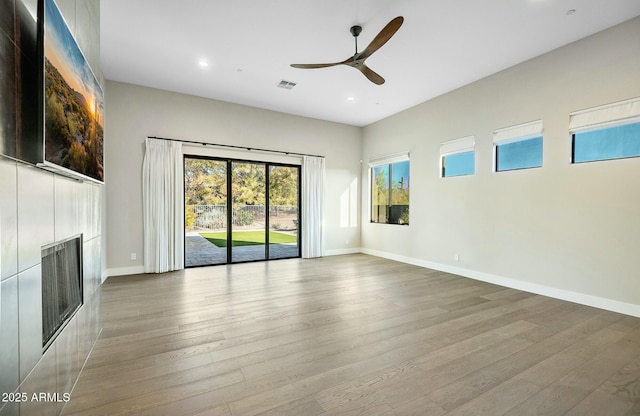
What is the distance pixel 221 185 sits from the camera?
19.3 ft

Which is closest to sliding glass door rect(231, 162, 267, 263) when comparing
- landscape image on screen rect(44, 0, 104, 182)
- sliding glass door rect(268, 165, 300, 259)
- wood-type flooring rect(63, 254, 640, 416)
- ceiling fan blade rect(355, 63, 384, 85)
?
sliding glass door rect(268, 165, 300, 259)

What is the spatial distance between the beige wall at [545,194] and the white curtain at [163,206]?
4.94 m

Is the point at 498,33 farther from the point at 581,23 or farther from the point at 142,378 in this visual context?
the point at 142,378

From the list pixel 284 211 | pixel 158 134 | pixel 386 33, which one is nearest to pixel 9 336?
pixel 386 33

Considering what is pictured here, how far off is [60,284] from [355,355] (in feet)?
7.18

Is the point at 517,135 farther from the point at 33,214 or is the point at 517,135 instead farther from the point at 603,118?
the point at 33,214

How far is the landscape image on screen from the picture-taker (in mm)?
1430

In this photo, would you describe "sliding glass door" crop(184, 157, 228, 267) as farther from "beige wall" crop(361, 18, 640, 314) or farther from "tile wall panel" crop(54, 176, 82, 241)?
"beige wall" crop(361, 18, 640, 314)

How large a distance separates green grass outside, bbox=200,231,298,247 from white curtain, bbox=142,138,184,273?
25.9 inches

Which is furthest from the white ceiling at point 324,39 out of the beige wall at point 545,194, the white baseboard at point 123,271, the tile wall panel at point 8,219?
the white baseboard at point 123,271

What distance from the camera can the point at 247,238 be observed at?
6.24m

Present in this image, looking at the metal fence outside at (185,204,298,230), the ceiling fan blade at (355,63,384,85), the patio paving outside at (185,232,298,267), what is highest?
the ceiling fan blade at (355,63,384,85)

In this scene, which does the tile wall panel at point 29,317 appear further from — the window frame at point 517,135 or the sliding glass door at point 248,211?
the window frame at point 517,135

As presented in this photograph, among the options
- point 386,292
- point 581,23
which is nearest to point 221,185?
point 386,292
